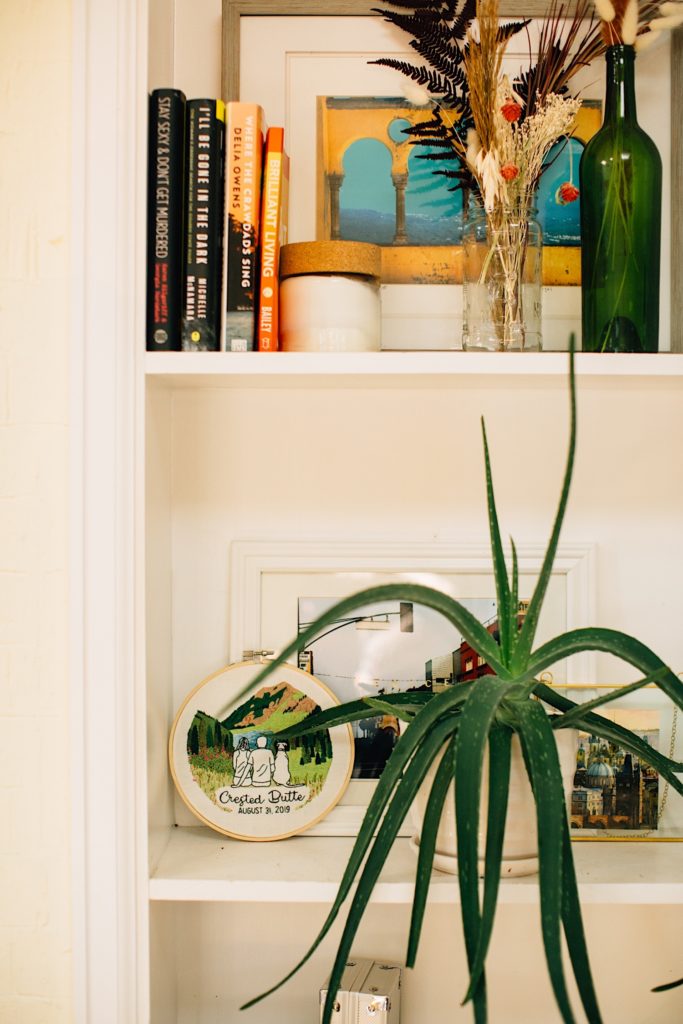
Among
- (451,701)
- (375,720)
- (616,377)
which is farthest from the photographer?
(375,720)

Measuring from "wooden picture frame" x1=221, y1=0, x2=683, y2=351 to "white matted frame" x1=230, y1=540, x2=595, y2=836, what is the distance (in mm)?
333

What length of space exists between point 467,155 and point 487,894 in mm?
809

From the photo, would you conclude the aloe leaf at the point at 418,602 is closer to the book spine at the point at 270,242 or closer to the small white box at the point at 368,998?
the book spine at the point at 270,242

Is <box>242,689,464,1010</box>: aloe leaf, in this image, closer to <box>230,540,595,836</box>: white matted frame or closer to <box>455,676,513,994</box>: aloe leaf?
<box>455,676,513,994</box>: aloe leaf

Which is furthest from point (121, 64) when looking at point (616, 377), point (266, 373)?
point (616, 377)

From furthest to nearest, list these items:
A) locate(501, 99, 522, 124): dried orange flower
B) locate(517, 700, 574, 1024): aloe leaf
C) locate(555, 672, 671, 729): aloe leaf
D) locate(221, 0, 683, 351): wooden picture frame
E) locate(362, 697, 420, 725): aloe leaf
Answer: locate(221, 0, 683, 351): wooden picture frame < locate(501, 99, 522, 124): dried orange flower < locate(362, 697, 420, 725): aloe leaf < locate(555, 672, 671, 729): aloe leaf < locate(517, 700, 574, 1024): aloe leaf

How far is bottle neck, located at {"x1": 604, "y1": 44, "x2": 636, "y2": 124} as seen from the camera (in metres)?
1.05

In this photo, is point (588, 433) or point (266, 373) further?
point (588, 433)

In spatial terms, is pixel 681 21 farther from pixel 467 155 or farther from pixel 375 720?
pixel 375 720

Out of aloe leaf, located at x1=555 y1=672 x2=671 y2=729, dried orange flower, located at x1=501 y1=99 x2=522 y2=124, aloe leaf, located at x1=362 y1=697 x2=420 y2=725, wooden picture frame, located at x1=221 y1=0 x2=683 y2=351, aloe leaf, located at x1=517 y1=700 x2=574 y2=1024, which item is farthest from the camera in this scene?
wooden picture frame, located at x1=221 y1=0 x2=683 y2=351

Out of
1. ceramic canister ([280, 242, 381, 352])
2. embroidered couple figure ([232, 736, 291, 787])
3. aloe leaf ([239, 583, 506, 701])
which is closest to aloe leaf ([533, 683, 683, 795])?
aloe leaf ([239, 583, 506, 701])

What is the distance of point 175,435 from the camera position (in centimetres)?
119

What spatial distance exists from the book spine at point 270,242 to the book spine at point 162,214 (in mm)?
95

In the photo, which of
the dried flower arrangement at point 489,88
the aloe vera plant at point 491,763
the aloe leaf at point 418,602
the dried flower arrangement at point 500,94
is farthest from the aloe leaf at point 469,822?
the dried flower arrangement at point 489,88
